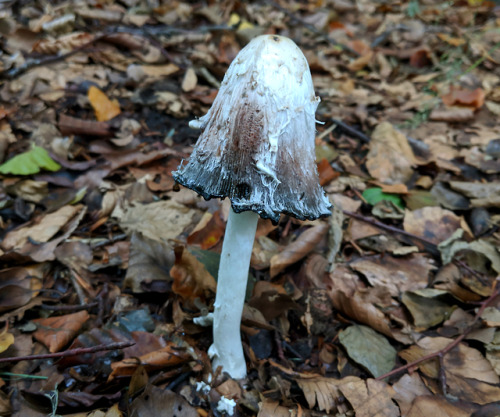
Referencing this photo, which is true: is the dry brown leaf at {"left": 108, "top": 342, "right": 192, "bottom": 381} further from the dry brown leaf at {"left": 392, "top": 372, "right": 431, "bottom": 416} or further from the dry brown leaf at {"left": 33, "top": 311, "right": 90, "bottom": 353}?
the dry brown leaf at {"left": 392, "top": 372, "right": 431, "bottom": 416}

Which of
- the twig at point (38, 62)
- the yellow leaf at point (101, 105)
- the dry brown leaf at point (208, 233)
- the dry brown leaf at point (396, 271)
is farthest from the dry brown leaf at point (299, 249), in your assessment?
the twig at point (38, 62)

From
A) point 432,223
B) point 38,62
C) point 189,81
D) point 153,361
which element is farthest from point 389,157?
point 38,62

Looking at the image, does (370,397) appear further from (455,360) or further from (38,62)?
(38,62)

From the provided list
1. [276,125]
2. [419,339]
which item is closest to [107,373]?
Result: [276,125]

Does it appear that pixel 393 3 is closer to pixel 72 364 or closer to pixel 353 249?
pixel 353 249

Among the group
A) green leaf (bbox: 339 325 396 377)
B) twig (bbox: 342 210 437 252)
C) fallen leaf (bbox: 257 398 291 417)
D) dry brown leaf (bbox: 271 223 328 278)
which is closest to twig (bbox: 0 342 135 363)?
fallen leaf (bbox: 257 398 291 417)
